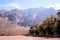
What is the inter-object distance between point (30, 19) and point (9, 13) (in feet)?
3.95

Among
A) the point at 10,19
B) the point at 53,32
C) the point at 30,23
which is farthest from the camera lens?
the point at 10,19

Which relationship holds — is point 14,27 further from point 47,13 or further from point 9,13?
point 47,13

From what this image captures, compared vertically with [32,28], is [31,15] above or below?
above

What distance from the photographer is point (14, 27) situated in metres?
8.87

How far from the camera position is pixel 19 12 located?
956cm

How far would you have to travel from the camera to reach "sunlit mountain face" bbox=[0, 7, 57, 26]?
8.52 metres

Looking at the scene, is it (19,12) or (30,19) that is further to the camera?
(19,12)

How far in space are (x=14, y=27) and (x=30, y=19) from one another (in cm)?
93

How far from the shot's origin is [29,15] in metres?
8.95

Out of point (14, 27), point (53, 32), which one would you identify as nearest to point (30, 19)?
point (14, 27)

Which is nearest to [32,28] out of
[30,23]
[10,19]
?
[30,23]

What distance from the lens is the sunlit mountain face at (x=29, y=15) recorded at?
8.52 metres

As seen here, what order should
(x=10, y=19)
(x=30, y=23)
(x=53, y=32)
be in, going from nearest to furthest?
1. (x=53, y=32)
2. (x=30, y=23)
3. (x=10, y=19)

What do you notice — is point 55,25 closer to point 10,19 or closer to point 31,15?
point 31,15
